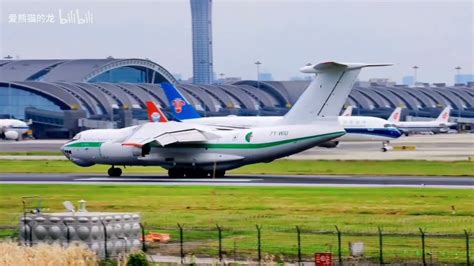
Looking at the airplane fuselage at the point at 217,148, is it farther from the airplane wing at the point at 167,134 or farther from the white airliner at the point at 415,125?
the white airliner at the point at 415,125

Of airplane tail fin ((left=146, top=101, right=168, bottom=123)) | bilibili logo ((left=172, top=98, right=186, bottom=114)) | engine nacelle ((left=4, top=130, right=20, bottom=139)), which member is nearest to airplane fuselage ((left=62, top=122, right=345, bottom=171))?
airplane tail fin ((left=146, top=101, right=168, bottom=123))

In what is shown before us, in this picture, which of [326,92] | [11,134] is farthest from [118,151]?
[11,134]

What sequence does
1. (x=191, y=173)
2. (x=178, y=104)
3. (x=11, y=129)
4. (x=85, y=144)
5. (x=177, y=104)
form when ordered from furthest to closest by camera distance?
(x=11, y=129), (x=178, y=104), (x=177, y=104), (x=85, y=144), (x=191, y=173)

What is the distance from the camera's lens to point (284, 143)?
72.9 metres

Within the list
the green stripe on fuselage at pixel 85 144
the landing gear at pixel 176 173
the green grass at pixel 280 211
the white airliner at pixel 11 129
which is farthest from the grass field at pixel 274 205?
the white airliner at pixel 11 129

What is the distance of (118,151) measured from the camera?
7744cm

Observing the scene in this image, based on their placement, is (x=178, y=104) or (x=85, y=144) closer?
(x=85, y=144)

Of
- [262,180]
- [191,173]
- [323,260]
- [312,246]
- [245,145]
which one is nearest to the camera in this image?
[323,260]

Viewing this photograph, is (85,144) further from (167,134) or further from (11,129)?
(11,129)

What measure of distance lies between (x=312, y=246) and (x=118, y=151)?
40191mm

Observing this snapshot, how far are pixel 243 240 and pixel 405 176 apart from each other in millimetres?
36410

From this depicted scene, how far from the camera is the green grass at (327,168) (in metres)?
81.1

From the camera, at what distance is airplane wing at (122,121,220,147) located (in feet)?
247

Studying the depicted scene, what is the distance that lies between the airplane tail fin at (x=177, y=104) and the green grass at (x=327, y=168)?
629 inches
